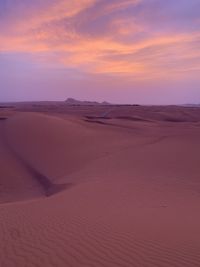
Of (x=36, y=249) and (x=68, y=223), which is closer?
(x=36, y=249)

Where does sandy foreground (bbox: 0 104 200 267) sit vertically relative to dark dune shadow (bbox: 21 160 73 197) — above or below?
above

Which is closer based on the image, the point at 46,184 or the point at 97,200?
the point at 97,200

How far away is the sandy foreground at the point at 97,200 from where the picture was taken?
5109 mm

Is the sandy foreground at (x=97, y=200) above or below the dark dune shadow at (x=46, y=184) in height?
above

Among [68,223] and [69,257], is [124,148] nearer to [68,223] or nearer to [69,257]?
[68,223]

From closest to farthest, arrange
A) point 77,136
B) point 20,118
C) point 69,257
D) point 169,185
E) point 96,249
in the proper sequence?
1. point 69,257
2. point 96,249
3. point 169,185
4. point 77,136
5. point 20,118

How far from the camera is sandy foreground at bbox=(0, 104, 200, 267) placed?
201 inches

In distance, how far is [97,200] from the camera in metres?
8.94

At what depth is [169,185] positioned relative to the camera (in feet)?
35.4

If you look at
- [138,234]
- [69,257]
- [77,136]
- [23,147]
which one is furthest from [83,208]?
[77,136]

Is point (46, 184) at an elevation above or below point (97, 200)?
below

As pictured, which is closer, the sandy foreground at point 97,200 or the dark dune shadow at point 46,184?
the sandy foreground at point 97,200

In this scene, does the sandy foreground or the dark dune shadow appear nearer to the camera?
the sandy foreground

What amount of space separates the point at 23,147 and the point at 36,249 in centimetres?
1406
